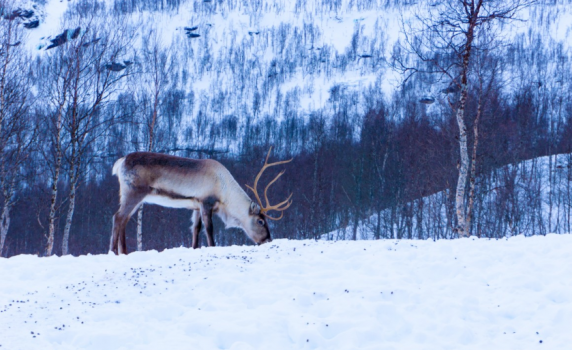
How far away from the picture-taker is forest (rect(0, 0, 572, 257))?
Result: 16.6 m

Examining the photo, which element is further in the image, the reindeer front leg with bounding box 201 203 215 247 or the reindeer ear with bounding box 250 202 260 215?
the reindeer ear with bounding box 250 202 260 215

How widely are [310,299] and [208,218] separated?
212 inches

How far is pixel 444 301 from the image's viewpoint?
18.4 feet

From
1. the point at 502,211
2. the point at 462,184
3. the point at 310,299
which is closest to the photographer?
the point at 310,299

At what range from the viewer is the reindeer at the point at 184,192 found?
10586 millimetres

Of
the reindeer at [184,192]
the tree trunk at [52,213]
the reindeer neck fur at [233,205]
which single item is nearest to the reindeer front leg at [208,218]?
the reindeer at [184,192]

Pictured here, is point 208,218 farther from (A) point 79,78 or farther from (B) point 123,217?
(A) point 79,78

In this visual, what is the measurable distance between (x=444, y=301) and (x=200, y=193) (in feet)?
21.8

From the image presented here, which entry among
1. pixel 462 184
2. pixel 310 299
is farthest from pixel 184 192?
pixel 462 184

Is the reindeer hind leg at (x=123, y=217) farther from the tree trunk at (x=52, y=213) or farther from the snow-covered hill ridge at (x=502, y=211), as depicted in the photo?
the snow-covered hill ridge at (x=502, y=211)

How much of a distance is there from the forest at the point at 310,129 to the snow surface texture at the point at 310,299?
6.33m

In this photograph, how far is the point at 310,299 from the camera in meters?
5.87

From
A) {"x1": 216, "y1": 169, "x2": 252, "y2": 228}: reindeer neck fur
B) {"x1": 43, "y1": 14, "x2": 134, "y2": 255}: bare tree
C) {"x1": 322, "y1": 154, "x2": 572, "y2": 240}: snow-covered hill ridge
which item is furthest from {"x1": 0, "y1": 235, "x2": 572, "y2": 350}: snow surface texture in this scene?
{"x1": 322, "y1": 154, "x2": 572, "y2": 240}: snow-covered hill ridge

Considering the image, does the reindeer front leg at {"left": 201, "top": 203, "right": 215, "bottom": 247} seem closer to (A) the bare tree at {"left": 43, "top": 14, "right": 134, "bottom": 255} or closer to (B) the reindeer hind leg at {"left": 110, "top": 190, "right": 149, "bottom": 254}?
(B) the reindeer hind leg at {"left": 110, "top": 190, "right": 149, "bottom": 254}
